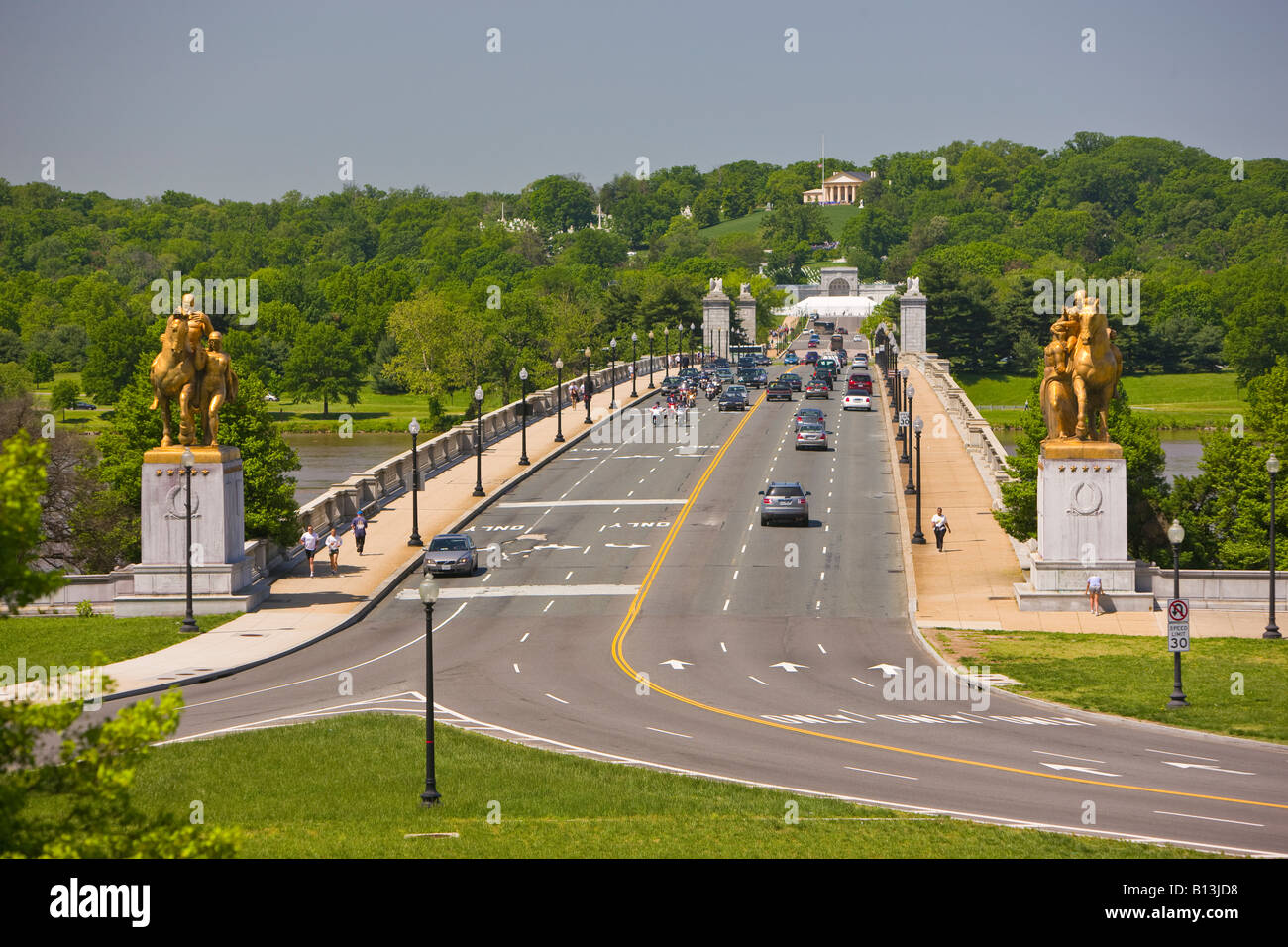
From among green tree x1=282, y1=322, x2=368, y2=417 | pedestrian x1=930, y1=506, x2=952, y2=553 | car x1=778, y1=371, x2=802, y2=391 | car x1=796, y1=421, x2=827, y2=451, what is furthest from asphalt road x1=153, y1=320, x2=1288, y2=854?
green tree x1=282, y1=322, x2=368, y2=417

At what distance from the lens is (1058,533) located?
42.6 m

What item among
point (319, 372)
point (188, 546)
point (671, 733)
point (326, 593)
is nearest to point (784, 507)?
point (326, 593)

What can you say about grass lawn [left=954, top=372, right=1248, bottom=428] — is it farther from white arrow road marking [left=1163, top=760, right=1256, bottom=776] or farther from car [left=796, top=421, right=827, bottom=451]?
white arrow road marking [left=1163, top=760, right=1256, bottom=776]

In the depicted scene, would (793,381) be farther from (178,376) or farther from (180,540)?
(180,540)

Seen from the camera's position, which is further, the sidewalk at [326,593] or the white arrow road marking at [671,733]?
the sidewalk at [326,593]

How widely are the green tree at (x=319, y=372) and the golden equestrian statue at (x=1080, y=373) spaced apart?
367 ft

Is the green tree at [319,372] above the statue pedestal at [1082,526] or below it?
above

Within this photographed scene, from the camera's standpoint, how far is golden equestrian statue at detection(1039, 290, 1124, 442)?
4222 cm

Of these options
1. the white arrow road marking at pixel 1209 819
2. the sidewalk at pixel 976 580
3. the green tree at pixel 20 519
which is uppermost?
the green tree at pixel 20 519

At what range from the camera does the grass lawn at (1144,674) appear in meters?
30.4

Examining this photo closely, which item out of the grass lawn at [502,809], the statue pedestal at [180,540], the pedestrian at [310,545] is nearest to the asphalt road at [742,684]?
the grass lawn at [502,809]

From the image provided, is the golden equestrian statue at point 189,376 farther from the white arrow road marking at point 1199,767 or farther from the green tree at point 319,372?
the green tree at point 319,372
